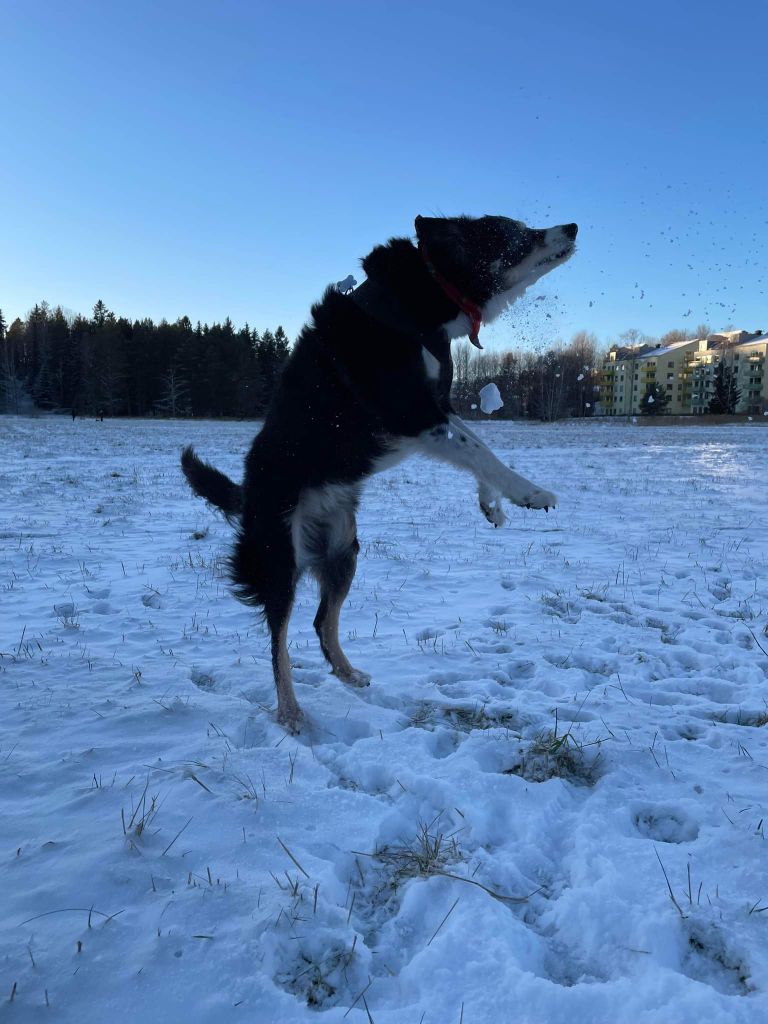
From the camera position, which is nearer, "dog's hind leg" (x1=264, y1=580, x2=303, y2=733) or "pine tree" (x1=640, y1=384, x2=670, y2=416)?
"dog's hind leg" (x1=264, y1=580, x2=303, y2=733)

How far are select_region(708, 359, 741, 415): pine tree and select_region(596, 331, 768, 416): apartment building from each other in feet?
8.60

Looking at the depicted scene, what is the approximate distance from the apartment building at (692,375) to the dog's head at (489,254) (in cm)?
6135

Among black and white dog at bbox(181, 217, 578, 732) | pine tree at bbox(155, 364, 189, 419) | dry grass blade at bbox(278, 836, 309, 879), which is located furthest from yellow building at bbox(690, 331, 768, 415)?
dry grass blade at bbox(278, 836, 309, 879)

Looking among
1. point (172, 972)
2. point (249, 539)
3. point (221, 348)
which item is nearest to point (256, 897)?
point (172, 972)

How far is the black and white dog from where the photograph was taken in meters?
2.87

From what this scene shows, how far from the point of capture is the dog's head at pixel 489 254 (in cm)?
308

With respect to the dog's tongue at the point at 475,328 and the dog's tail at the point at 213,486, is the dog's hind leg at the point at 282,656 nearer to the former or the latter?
the dog's tail at the point at 213,486

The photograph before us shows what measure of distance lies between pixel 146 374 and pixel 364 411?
5924 centimetres

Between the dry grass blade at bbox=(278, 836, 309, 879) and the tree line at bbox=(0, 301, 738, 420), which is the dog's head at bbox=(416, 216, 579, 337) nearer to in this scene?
the dry grass blade at bbox=(278, 836, 309, 879)

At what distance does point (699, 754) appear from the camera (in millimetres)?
2393

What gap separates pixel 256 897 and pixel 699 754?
5.84 ft

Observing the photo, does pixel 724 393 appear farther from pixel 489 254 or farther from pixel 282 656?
pixel 282 656

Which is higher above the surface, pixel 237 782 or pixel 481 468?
pixel 481 468

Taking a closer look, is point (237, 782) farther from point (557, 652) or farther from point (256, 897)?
point (557, 652)
